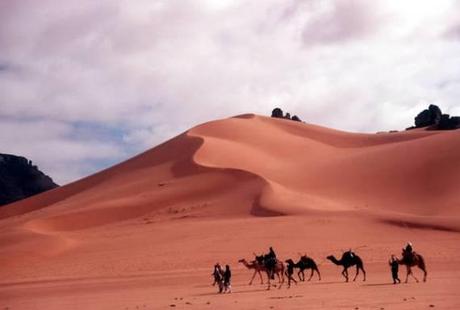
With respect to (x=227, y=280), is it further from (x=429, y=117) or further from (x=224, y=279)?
Result: (x=429, y=117)

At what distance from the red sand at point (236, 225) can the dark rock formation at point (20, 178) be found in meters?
37.4

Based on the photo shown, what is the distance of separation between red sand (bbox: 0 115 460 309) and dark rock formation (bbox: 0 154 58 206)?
37390 millimetres

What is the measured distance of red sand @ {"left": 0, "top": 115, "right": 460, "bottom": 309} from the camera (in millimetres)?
19969

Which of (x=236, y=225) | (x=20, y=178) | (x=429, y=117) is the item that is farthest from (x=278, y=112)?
(x=236, y=225)

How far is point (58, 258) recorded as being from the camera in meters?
35.6

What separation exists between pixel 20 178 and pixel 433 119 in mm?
61709

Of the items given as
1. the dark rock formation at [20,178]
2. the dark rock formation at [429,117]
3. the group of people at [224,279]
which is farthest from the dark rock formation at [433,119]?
the group of people at [224,279]

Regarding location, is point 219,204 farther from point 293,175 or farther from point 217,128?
point 217,128

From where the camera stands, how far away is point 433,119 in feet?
322

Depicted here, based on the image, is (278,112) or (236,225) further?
(278,112)

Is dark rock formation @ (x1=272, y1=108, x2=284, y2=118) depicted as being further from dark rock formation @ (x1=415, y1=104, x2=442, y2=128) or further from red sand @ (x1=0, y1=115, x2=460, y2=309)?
red sand @ (x1=0, y1=115, x2=460, y2=309)

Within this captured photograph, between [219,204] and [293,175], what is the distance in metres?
11.1

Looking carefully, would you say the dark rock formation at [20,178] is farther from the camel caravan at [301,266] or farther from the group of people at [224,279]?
the group of people at [224,279]

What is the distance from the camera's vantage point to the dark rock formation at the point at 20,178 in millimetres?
110000
